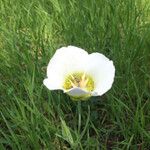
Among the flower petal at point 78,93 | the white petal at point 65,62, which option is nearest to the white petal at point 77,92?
the flower petal at point 78,93

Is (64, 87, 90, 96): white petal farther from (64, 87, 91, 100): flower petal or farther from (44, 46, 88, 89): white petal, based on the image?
(44, 46, 88, 89): white petal

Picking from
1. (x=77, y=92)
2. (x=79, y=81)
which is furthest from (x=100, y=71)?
(x=77, y=92)

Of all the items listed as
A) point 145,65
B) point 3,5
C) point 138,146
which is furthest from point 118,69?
point 3,5

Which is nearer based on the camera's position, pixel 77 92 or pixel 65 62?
pixel 77 92

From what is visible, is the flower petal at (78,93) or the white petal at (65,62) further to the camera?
the white petal at (65,62)

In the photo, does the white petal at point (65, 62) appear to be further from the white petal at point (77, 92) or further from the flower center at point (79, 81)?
the white petal at point (77, 92)

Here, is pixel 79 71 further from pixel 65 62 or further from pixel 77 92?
pixel 77 92
